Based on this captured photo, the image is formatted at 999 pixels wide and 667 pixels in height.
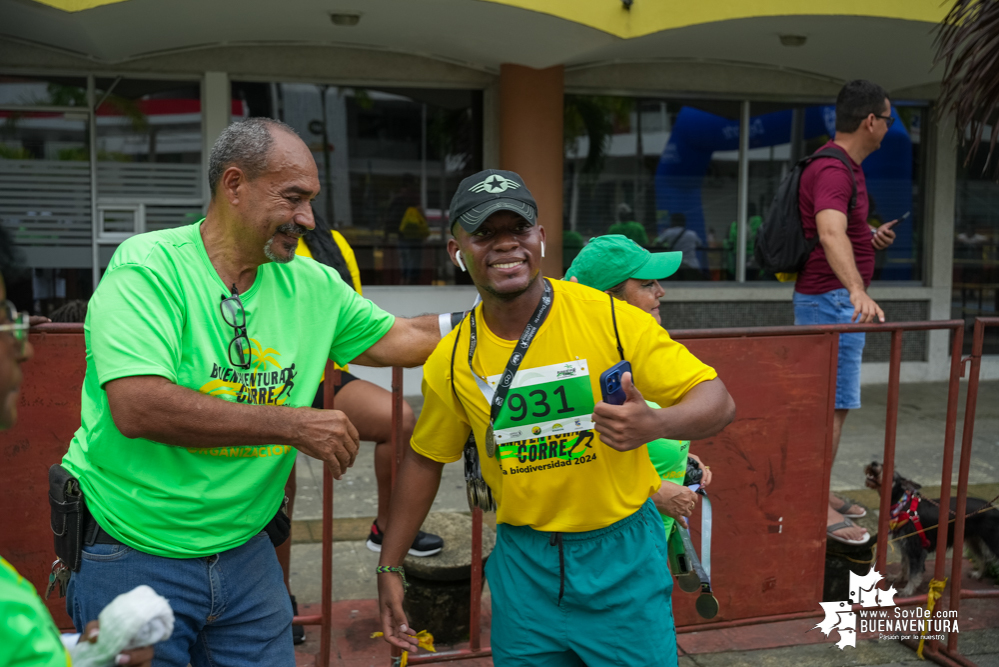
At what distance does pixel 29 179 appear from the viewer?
324 inches

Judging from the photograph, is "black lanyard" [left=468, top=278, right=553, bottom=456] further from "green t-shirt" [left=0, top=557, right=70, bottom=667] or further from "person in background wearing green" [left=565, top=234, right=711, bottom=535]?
"green t-shirt" [left=0, top=557, right=70, bottom=667]

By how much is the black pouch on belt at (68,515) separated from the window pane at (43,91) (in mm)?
7094

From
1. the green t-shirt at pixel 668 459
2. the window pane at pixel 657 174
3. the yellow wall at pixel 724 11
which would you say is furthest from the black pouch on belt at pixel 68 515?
the window pane at pixel 657 174

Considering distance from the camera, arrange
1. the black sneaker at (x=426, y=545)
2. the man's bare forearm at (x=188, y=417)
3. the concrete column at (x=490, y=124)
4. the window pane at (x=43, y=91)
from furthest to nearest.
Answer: the concrete column at (x=490, y=124), the window pane at (x=43, y=91), the black sneaker at (x=426, y=545), the man's bare forearm at (x=188, y=417)

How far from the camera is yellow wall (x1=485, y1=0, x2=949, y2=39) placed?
7578mm

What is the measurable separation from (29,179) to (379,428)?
5.99 m

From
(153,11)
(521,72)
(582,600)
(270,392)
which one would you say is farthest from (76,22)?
(582,600)

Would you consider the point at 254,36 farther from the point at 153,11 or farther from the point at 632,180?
the point at 632,180

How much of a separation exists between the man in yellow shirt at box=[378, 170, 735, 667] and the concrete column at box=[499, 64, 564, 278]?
6323 millimetres

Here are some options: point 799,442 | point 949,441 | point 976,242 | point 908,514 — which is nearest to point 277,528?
point 799,442

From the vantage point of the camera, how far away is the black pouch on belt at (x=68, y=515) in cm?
214

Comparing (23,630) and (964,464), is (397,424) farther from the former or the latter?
(964,464)

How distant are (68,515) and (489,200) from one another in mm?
1253

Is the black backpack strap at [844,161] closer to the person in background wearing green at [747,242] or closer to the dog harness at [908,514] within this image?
the dog harness at [908,514]
